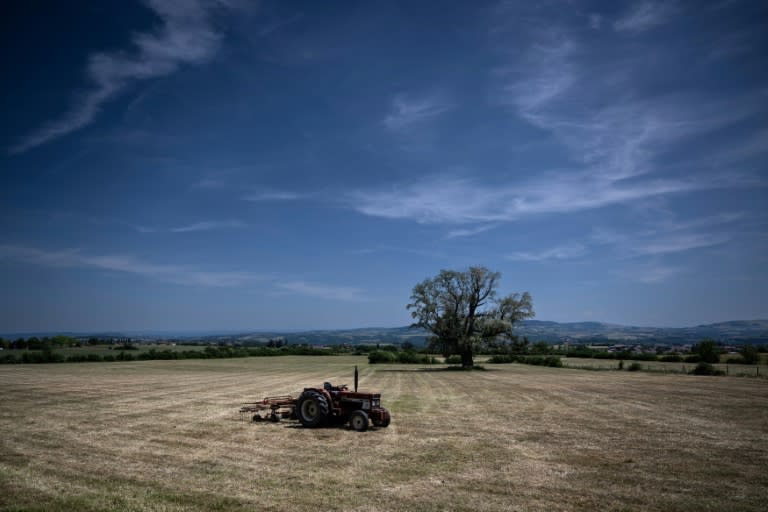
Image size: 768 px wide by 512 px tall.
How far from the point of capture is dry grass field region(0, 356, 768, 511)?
28.5 ft

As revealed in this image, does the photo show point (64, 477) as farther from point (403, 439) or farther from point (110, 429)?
point (403, 439)

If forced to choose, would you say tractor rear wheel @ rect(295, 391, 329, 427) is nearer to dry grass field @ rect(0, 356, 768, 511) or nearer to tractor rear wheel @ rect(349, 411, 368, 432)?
dry grass field @ rect(0, 356, 768, 511)

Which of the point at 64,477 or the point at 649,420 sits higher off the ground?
the point at 64,477

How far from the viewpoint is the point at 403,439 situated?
1391 centimetres

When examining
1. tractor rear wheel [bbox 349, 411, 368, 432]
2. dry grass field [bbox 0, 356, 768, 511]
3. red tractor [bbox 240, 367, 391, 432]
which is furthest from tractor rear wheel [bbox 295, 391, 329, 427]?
tractor rear wheel [bbox 349, 411, 368, 432]

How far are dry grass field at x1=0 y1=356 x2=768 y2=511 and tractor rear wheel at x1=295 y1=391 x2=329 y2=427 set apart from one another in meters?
0.43

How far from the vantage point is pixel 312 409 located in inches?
635

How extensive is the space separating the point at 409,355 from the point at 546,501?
201 ft

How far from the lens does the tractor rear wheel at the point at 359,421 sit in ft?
49.9

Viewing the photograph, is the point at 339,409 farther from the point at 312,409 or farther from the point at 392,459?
the point at 392,459

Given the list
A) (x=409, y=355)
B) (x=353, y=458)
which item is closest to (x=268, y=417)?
(x=353, y=458)

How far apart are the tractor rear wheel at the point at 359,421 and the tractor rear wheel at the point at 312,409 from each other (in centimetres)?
A: 101

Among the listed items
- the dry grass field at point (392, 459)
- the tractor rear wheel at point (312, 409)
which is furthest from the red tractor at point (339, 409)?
the dry grass field at point (392, 459)

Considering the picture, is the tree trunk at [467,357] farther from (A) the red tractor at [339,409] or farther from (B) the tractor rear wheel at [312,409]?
(B) the tractor rear wheel at [312,409]
